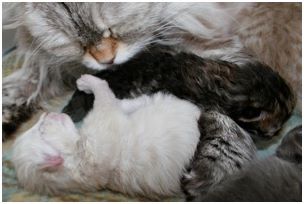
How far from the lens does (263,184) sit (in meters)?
1.11

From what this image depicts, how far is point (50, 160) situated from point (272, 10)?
0.77 meters

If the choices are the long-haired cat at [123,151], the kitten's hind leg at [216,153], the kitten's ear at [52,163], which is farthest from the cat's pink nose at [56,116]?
the kitten's hind leg at [216,153]

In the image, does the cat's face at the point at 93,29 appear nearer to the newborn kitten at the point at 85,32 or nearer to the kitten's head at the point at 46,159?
the newborn kitten at the point at 85,32

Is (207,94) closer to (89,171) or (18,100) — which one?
(89,171)

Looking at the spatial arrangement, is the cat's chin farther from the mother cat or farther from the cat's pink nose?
the cat's pink nose

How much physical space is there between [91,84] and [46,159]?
0.93 ft

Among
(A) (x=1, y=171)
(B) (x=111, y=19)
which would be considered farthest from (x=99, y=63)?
(A) (x=1, y=171)

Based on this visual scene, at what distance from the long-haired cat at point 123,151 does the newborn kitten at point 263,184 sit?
0.26 ft

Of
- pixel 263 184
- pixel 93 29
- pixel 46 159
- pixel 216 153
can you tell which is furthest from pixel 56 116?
pixel 263 184

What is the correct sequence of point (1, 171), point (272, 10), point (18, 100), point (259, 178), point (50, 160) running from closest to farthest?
point (259, 178), point (50, 160), point (1, 171), point (272, 10), point (18, 100)

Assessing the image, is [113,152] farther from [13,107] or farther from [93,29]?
[13,107]

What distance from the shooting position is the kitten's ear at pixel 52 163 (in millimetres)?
1243

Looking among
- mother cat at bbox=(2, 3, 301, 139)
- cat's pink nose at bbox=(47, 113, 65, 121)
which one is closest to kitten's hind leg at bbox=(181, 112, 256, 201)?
mother cat at bbox=(2, 3, 301, 139)

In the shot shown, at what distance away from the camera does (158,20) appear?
1440 mm
